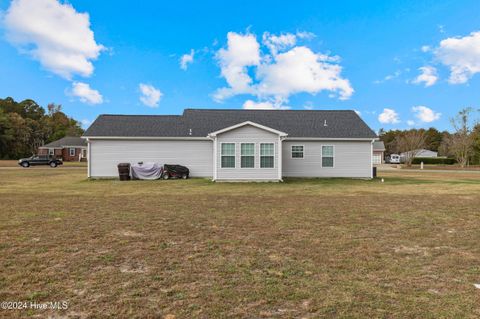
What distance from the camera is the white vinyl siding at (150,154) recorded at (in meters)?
18.7

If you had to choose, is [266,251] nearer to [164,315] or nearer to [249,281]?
[249,281]

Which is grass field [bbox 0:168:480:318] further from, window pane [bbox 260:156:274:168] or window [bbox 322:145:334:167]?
window [bbox 322:145:334:167]

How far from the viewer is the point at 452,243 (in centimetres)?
525

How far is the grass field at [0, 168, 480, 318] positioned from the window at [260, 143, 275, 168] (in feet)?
29.2

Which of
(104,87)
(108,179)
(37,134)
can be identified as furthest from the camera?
(37,134)

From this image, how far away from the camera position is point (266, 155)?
1694cm

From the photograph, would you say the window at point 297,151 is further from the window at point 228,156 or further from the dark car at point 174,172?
the dark car at point 174,172

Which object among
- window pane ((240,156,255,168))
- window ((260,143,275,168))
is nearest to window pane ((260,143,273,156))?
window ((260,143,275,168))

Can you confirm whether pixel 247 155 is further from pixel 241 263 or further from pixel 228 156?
pixel 241 263

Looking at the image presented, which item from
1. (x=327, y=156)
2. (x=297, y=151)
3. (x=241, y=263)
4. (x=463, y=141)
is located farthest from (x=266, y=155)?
(x=463, y=141)

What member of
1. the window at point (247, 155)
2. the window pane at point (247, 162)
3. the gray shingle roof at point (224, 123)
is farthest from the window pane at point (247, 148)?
the gray shingle roof at point (224, 123)

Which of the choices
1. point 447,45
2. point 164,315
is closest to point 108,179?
point 164,315

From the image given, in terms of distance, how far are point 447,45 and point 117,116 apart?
24.8 m

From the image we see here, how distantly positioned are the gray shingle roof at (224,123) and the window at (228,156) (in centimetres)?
325
